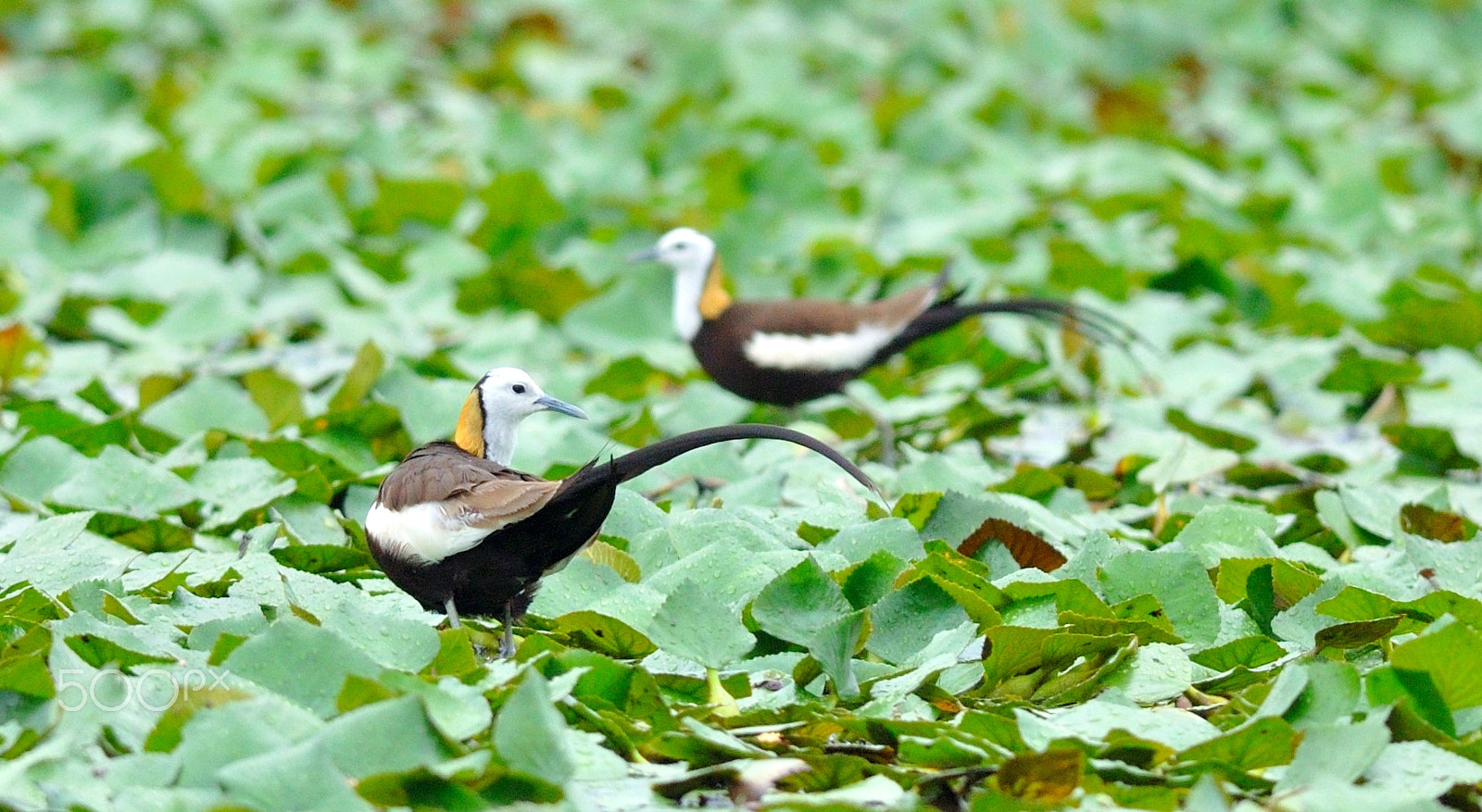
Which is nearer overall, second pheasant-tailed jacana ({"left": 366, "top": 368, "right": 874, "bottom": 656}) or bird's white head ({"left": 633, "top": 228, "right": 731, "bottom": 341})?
second pheasant-tailed jacana ({"left": 366, "top": 368, "right": 874, "bottom": 656})

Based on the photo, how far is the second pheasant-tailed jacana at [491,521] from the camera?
3.19 meters

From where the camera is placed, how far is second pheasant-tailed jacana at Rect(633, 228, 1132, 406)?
551 cm

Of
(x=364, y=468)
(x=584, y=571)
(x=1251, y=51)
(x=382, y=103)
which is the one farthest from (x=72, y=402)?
(x=1251, y=51)

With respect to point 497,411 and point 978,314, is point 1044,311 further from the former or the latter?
point 497,411

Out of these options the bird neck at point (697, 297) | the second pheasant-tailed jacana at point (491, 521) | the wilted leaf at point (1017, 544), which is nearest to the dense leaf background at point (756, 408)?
the wilted leaf at point (1017, 544)

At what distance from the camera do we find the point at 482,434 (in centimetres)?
396

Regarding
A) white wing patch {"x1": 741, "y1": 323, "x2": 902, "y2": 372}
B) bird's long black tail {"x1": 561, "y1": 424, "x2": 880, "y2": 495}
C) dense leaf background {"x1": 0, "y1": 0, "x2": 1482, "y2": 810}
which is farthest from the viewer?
white wing patch {"x1": 741, "y1": 323, "x2": 902, "y2": 372}

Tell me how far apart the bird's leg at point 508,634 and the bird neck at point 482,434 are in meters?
0.55

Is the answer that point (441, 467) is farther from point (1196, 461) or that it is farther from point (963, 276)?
point (963, 276)

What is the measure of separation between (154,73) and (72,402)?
14.3ft

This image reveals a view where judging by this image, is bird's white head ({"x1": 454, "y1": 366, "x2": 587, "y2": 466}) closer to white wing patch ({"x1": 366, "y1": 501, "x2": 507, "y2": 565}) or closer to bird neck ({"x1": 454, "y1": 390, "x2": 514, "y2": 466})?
bird neck ({"x1": 454, "y1": 390, "x2": 514, "y2": 466})

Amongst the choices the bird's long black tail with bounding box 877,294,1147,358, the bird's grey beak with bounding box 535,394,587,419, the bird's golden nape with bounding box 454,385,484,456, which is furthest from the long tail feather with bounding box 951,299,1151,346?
the bird's golden nape with bounding box 454,385,484,456

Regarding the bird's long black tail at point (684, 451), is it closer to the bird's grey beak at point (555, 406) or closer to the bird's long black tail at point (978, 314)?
the bird's grey beak at point (555, 406)

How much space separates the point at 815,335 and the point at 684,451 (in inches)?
93.3
